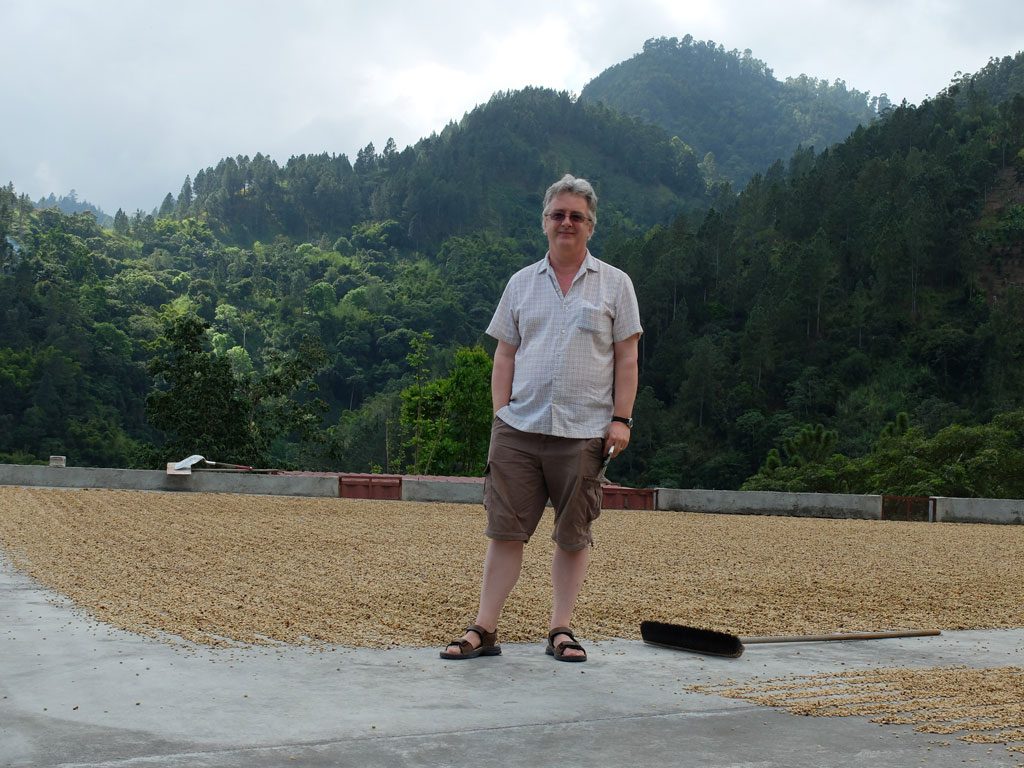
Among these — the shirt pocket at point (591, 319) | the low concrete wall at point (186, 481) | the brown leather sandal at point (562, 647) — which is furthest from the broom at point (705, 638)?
the low concrete wall at point (186, 481)

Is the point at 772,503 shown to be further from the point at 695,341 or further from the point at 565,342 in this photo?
the point at 695,341

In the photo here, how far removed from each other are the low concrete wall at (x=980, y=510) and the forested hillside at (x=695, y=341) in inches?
367

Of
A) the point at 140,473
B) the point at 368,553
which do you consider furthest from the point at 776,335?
the point at 368,553

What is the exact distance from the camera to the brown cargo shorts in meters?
3.70

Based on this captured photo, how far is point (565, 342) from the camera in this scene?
148 inches

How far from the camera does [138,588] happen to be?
17.1 ft

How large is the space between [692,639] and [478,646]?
74 cm

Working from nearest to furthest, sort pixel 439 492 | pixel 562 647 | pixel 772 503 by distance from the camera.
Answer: pixel 562 647, pixel 772 503, pixel 439 492

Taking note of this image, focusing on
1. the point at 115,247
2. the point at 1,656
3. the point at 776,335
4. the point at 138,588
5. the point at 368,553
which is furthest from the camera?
the point at 115,247

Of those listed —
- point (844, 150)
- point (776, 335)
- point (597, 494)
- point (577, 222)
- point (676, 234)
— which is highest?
point (844, 150)

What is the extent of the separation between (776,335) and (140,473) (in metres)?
48.5

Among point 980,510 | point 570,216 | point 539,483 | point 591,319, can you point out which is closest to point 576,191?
point 570,216

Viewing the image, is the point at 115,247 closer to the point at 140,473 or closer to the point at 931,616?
the point at 140,473

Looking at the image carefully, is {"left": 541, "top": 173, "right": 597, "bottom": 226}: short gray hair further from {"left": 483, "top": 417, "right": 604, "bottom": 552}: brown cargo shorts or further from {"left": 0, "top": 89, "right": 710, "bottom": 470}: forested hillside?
{"left": 0, "top": 89, "right": 710, "bottom": 470}: forested hillside
